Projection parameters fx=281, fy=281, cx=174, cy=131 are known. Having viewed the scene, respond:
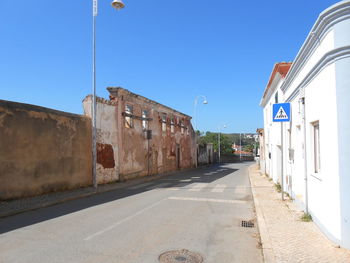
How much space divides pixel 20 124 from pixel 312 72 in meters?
10.3

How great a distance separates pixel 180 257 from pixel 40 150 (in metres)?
9.14

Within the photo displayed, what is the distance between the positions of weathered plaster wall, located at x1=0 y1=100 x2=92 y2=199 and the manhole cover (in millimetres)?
7975

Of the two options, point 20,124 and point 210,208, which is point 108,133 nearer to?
point 20,124

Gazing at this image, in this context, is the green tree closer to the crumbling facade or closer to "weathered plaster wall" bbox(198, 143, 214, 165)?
"weathered plaster wall" bbox(198, 143, 214, 165)

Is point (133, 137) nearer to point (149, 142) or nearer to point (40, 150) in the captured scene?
point (149, 142)

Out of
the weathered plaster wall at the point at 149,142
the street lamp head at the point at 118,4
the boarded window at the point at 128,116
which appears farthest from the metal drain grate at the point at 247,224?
the boarded window at the point at 128,116

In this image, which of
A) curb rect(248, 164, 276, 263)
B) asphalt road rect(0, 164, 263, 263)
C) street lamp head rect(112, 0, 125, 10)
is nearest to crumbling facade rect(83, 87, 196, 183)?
street lamp head rect(112, 0, 125, 10)

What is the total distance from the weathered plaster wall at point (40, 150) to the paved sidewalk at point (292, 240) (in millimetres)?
8839

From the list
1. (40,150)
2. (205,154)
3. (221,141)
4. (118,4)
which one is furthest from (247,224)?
(221,141)

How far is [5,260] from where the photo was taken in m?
4.70

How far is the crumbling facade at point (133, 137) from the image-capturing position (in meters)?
16.4

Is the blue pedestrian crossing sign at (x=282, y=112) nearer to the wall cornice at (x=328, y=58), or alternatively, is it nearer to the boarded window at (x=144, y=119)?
the wall cornice at (x=328, y=58)

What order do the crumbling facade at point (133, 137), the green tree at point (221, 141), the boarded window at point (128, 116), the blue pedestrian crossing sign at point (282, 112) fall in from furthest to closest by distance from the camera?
the green tree at point (221, 141) < the boarded window at point (128, 116) < the crumbling facade at point (133, 137) < the blue pedestrian crossing sign at point (282, 112)

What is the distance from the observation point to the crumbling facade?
16.4 metres
